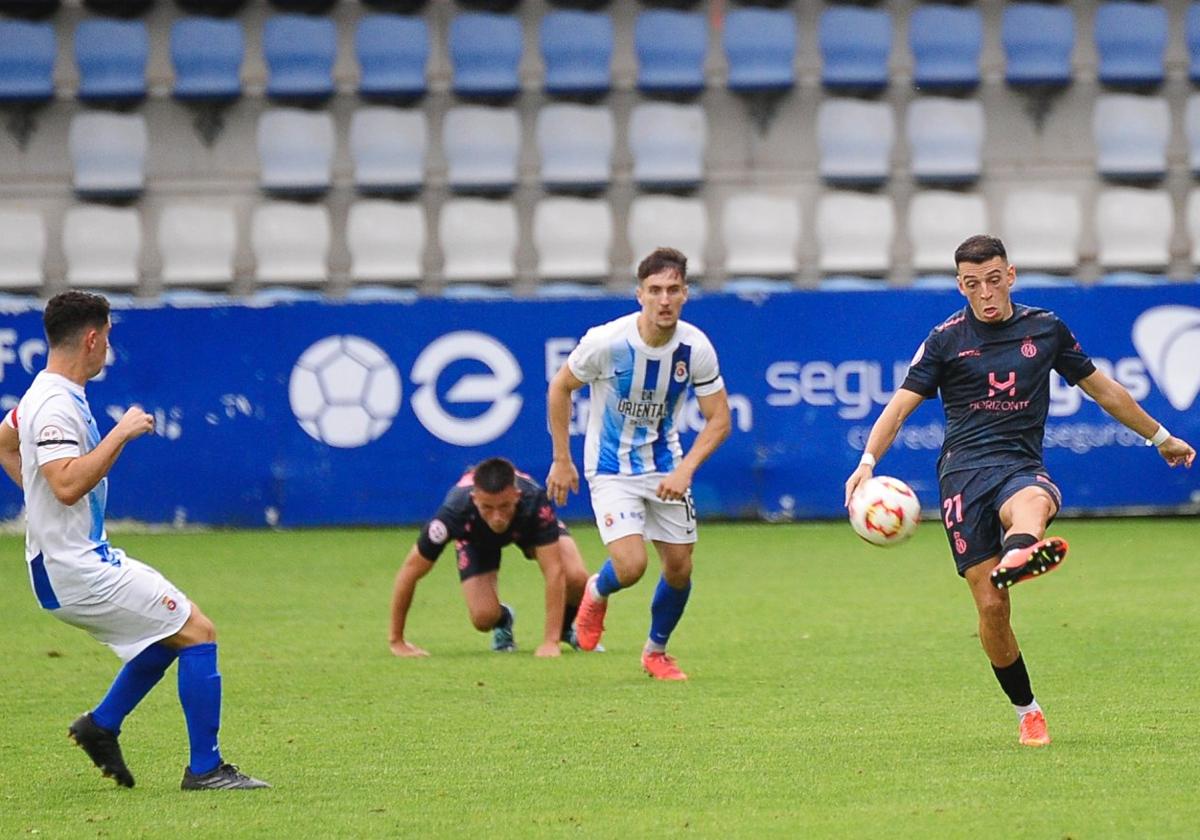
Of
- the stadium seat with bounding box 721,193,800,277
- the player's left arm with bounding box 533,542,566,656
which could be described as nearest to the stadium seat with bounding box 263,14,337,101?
the stadium seat with bounding box 721,193,800,277

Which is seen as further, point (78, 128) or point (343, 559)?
point (78, 128)

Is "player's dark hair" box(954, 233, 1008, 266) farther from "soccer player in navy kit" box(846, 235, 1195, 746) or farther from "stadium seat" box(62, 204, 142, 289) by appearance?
"stadium seat" box(62, 204, 142, 289)

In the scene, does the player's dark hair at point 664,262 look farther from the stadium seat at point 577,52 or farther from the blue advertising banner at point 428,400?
the stadium seat at point 577,52

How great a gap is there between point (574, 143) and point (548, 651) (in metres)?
12.0

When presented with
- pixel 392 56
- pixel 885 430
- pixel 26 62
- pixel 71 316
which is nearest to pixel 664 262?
pixel 885 430

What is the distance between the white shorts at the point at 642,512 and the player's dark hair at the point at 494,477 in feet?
2.53

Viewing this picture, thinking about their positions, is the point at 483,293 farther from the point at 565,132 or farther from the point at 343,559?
the point at 343,559

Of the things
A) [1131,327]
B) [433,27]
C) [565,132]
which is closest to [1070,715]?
[1131,327]

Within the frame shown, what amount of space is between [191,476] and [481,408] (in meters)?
2.85

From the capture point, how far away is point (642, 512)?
9945 millimetres

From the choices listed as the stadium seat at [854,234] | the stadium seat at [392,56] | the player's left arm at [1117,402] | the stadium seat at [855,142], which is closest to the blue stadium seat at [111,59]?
the stadium seat at [392,56]

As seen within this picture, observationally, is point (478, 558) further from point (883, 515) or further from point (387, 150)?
point (387, 150)

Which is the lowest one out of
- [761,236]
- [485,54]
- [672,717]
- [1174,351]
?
[672,717]

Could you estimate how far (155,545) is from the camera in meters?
17.0
